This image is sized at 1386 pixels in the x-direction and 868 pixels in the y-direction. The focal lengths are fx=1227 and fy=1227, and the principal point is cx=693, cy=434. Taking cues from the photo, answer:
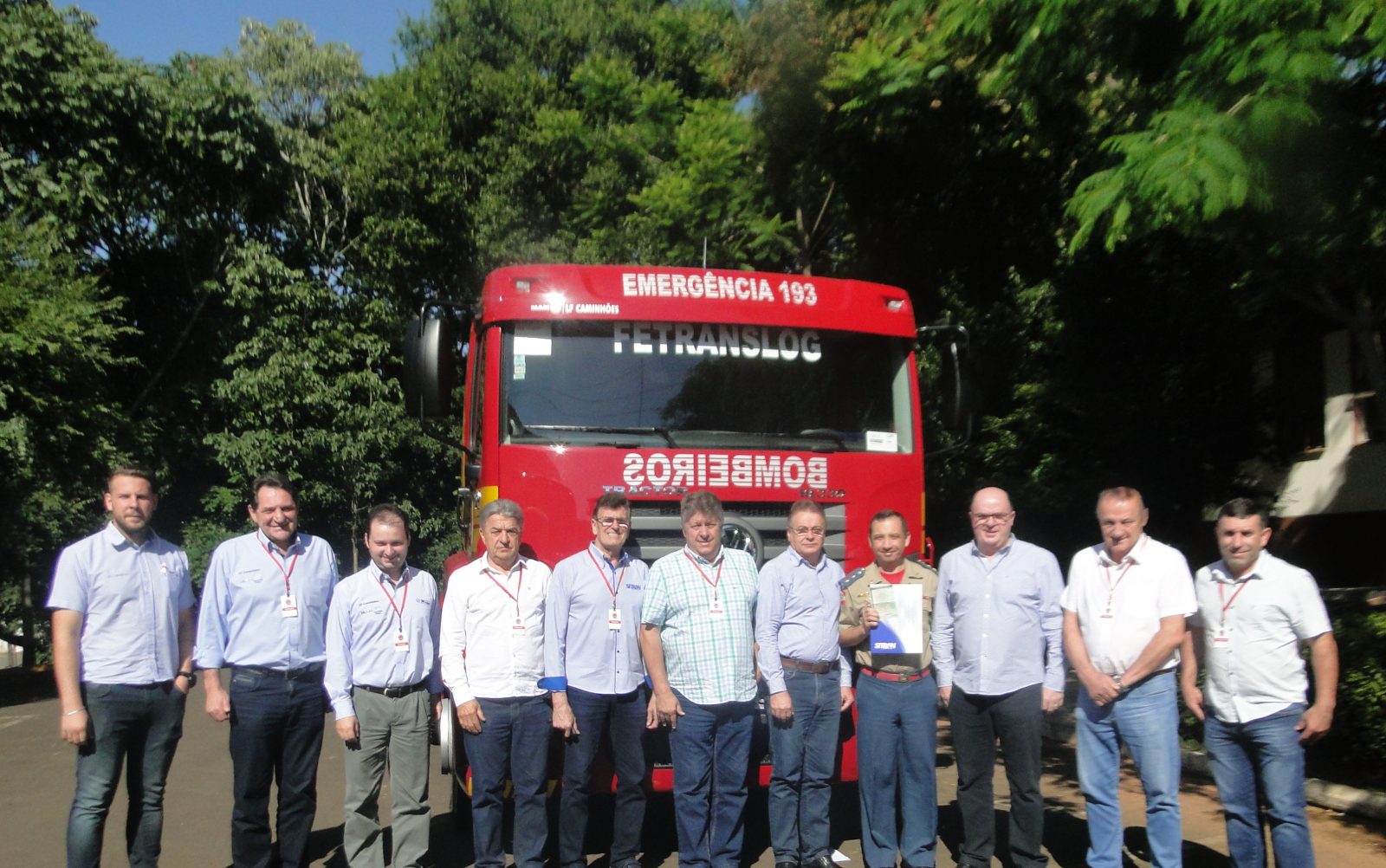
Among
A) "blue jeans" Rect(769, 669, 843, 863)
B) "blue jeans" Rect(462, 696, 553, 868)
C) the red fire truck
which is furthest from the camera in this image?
the red fire truck

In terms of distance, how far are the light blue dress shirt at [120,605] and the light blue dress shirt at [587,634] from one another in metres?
1.64

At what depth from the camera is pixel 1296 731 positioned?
501 centimetres

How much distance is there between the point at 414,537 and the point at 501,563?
20.4 m

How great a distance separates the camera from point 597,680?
558cm

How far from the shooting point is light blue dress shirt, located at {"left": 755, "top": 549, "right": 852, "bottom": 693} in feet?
18.5

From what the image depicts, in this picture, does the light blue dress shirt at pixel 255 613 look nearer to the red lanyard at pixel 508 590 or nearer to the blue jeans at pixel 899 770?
the red lanyard at pixel 508 590

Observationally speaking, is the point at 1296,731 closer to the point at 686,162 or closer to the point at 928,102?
the point at 928,102

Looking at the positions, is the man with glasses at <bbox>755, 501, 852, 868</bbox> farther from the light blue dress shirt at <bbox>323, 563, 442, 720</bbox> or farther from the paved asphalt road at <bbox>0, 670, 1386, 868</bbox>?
the light blue dress shirt at <bbox>323, 563, 442, 720</bbox>

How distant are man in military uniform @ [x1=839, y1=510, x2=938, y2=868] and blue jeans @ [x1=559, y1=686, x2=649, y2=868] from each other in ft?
3.43

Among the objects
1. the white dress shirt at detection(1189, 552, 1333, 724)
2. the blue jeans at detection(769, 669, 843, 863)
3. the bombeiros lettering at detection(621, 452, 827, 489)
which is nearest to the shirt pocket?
the bombeiros lettering at detection(621, 452, 827, 489)

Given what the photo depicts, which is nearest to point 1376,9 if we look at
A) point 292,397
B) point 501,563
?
point 501,563

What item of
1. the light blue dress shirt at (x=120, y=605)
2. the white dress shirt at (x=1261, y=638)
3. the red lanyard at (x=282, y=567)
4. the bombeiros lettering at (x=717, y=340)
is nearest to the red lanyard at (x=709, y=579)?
the bombeiros lettering at (x=717, y=340)

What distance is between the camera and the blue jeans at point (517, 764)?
5.46 metres

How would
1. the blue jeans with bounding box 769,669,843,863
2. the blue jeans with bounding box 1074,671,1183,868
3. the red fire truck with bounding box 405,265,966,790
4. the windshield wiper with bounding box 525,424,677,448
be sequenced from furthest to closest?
the windshield wiper with bounding box 525,424,677,448 → the red fire truck with bounding box 405,265,966,790 → the blue jeans with bounding box 769,669,843,863 → the blue jeans with bounding box 1074,671,1183,868
